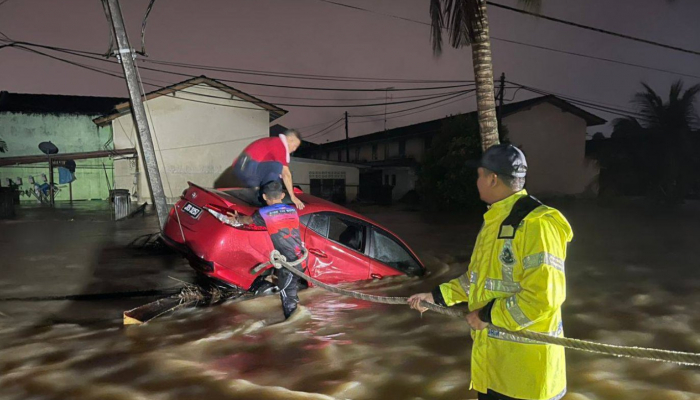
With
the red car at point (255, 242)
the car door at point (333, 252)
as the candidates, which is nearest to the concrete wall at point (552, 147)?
the red car at point (255, 242)

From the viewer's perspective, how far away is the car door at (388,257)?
6473 mm

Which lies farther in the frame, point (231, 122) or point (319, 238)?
point (231, 122)

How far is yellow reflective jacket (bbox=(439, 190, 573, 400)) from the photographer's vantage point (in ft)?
6.29

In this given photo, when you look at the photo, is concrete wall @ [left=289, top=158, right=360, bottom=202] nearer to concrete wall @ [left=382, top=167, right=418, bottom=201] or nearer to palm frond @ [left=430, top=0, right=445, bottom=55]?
concrete wall @ [left=382, top=167, right=418, bottom=201]

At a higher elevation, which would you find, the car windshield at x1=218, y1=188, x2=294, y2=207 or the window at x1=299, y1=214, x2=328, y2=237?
the car windshield at x1=218, y1=188, x2=294, y2=207

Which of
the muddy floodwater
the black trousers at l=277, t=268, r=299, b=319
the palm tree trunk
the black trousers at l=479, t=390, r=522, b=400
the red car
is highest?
the palm tree trunk

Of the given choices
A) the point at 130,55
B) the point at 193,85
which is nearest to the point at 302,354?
the point at 130,55

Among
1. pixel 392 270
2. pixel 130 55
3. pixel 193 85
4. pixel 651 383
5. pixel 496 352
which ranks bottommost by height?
pixel 651 383

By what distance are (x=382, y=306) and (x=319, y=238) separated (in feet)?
3.79

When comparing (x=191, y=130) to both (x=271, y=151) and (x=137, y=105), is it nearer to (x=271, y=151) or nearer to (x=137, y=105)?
(x=137, y=105)

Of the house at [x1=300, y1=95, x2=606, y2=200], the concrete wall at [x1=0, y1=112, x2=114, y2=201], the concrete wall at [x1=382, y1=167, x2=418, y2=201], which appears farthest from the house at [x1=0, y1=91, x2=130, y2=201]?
the house at [x1=300, y1=95, x2=606, y2=200]

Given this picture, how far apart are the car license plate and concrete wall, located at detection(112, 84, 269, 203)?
20.8 meters

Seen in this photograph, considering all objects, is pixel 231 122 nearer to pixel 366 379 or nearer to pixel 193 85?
pixel 193 85

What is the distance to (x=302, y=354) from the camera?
14.5ft
